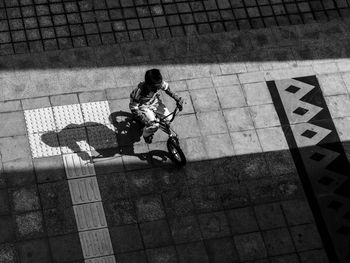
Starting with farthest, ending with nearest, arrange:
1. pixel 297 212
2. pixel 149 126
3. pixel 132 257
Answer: pixel 297 212, pixel 149 126, pixel 132 257

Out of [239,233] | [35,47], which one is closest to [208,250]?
[239,233]

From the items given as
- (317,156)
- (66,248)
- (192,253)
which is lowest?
(192,253)

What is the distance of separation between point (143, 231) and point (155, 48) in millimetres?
4796

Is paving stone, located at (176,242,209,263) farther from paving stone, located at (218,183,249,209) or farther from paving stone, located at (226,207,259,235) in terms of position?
paving stone, located at (218,183,249,209)

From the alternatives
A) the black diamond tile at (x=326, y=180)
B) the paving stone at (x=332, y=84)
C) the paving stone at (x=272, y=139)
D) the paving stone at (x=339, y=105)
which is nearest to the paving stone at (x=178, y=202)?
the paving stone at (x=272, y=139)

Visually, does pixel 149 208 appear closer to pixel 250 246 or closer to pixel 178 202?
pixel 178 202

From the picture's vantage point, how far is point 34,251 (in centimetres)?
1236

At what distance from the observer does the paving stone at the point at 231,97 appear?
48.4ft

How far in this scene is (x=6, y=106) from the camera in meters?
13.9

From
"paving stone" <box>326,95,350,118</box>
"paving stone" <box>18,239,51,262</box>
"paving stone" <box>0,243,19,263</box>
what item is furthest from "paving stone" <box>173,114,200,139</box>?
"paving stone" <box>0,243,19,263</box>

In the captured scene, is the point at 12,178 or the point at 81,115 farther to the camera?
the point at 81,115

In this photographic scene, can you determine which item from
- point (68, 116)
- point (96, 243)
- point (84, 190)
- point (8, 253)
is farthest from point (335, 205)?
point (8, 253)

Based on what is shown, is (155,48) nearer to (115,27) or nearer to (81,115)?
(115,27)

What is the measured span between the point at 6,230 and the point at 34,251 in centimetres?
71
